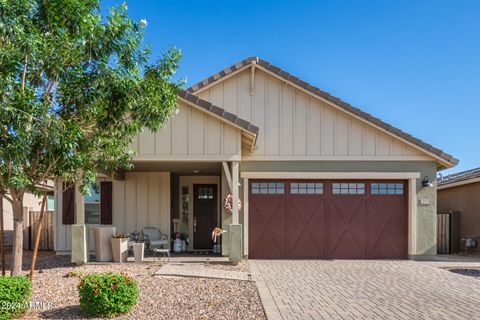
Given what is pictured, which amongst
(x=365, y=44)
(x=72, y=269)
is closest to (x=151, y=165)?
(x=72, y=269)

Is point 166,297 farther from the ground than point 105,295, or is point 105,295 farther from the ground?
point 105,295

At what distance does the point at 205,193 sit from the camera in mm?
14281

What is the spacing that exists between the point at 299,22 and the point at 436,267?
306 inches

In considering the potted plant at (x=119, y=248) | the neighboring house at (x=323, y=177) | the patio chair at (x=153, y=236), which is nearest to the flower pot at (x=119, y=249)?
the potted plant at (x=119, y=248)

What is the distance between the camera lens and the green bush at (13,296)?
17.4 ft

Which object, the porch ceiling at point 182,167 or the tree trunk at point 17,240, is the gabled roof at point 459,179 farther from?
the tree trunk at point 17,240

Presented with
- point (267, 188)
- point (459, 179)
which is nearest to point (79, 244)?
point (267, 188)

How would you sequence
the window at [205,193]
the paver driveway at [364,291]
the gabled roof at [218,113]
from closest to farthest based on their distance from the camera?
the paver driveway at [364,291]
the gabled roof at [218,113]
the window at [205,193]

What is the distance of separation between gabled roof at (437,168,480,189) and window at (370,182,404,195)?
4.05 meters

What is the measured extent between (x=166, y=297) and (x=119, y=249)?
12.5ft

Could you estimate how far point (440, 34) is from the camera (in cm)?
1207

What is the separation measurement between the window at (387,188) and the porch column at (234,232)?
469 centimetres

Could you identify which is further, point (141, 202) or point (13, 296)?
point (141, 202)

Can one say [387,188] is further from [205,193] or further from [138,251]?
[138,251]
